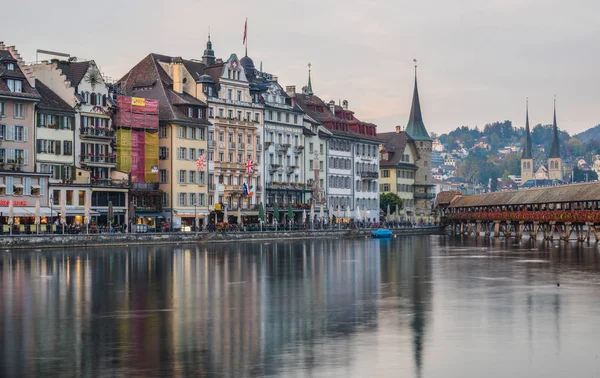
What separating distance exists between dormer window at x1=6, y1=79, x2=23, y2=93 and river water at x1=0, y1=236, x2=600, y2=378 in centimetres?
4011

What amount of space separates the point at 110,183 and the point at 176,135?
13792 millimetres

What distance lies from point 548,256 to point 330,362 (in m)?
55.2

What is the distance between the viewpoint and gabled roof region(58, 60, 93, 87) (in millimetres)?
108062

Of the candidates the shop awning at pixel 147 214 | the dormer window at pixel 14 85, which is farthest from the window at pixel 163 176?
the dormer window at pixel 14 85

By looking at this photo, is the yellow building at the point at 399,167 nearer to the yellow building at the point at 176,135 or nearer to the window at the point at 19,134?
the yellow building at the point at 176,135

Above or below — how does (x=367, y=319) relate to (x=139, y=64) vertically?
below

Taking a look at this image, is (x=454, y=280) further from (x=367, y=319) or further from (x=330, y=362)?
(x=330, y=362)

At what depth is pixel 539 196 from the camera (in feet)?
423

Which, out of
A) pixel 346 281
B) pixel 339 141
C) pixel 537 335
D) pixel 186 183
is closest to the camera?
pixel 537 335

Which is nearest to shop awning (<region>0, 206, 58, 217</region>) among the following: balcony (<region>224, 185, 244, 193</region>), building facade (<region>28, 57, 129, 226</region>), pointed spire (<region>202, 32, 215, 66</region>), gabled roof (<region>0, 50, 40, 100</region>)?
building facade (<region>28, 57, 129, 226</region>)

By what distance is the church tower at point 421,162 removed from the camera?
189 m

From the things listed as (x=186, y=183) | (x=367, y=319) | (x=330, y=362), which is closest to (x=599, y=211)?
(x=186, y=183)

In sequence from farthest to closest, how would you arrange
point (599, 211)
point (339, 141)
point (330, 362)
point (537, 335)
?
point (339, 141) → point (599, 211) → point (537, 335) → point (330, 362)

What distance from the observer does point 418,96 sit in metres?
197
